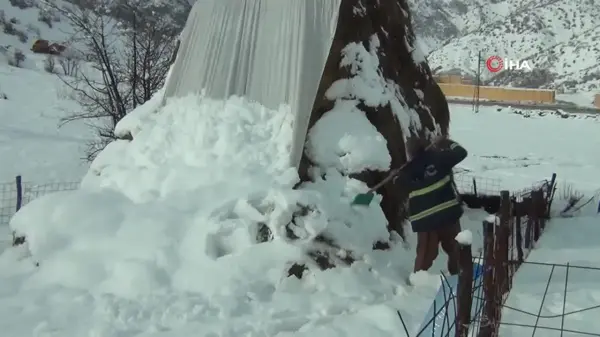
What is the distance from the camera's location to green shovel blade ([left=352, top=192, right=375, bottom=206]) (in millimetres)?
5781

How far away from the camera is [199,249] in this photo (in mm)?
5328

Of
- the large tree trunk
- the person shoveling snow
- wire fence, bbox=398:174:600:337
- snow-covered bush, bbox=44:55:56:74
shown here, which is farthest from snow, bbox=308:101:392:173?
snow-covered bush, bbox=44:55:56:74

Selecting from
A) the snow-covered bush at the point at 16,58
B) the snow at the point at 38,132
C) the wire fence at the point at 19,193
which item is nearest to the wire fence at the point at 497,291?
the wire fence at the point at 19,193

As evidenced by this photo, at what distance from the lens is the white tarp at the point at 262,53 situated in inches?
248

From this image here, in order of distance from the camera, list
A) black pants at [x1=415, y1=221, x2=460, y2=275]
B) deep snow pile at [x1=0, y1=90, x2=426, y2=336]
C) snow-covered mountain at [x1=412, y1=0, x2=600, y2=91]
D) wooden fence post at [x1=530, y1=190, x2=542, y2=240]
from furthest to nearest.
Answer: snow-covered mountain at [x1=412, y1=0, x2=600, y2=91]
wooden fence post at [x1=530, y1=190, x2=542, y2=240]
black pants at [x1=415, y1=221, x2=460, y2=275]
deep snow pile at [x1=0, y1=90, x2=426, y2=336]

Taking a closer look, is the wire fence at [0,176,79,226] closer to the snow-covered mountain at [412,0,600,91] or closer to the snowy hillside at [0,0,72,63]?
the snowy hillside at [0,0,72,63]

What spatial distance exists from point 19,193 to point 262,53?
17.2 ft

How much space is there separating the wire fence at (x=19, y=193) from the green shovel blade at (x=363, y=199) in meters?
6.26

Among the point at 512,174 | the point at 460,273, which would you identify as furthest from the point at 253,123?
the point at 512,174

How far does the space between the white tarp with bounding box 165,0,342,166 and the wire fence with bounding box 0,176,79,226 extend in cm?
446

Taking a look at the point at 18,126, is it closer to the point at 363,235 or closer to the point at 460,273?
the point at 363,235

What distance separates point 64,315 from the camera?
4555 millimetres

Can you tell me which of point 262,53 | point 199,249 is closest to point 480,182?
point 262,53

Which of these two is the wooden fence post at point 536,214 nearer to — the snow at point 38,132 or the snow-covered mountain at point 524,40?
the snow at point 38,132
